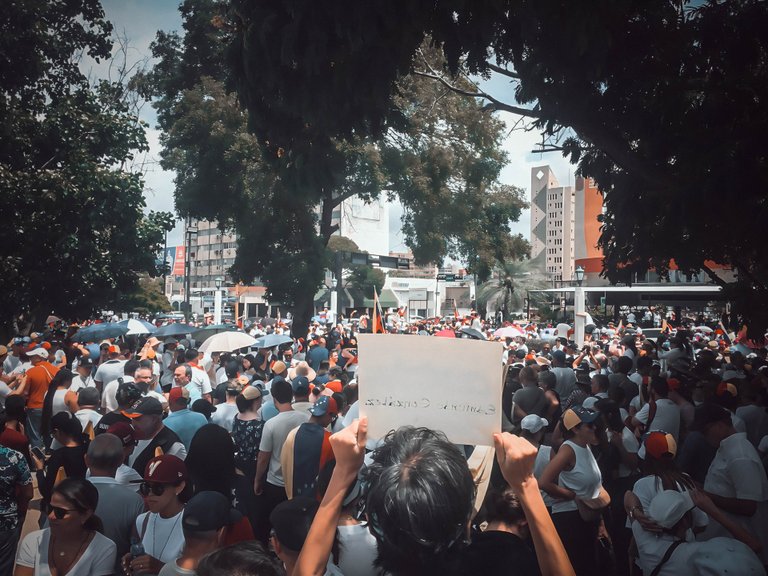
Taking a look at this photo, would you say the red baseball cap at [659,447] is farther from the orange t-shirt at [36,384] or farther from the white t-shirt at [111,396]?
the orange t-shirt at [36,384]

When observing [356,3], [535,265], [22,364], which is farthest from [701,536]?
[535,265]

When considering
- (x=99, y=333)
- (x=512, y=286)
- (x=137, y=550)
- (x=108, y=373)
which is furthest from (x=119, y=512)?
(x=512, y=286)

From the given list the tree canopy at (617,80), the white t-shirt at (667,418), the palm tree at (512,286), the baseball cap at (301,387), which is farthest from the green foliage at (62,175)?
the palm tree at (512,286)

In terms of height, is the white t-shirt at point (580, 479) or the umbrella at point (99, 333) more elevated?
the umbrella at point (99, 333)

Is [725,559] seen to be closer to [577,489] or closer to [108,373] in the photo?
[577,489]

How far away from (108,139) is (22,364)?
681 centimetres

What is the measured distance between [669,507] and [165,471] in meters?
2.73

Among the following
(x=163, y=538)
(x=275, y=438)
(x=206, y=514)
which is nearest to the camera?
(x=206, y=514)

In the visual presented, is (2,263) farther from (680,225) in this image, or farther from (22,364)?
(680,225)

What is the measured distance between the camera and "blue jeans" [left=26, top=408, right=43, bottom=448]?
8.86 metres

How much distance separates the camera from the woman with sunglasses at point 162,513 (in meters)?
3.53

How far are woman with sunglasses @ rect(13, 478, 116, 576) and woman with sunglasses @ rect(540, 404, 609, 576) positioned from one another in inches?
112

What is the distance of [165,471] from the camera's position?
3.62 meters

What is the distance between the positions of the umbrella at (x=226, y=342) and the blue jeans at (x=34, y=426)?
309 cm
